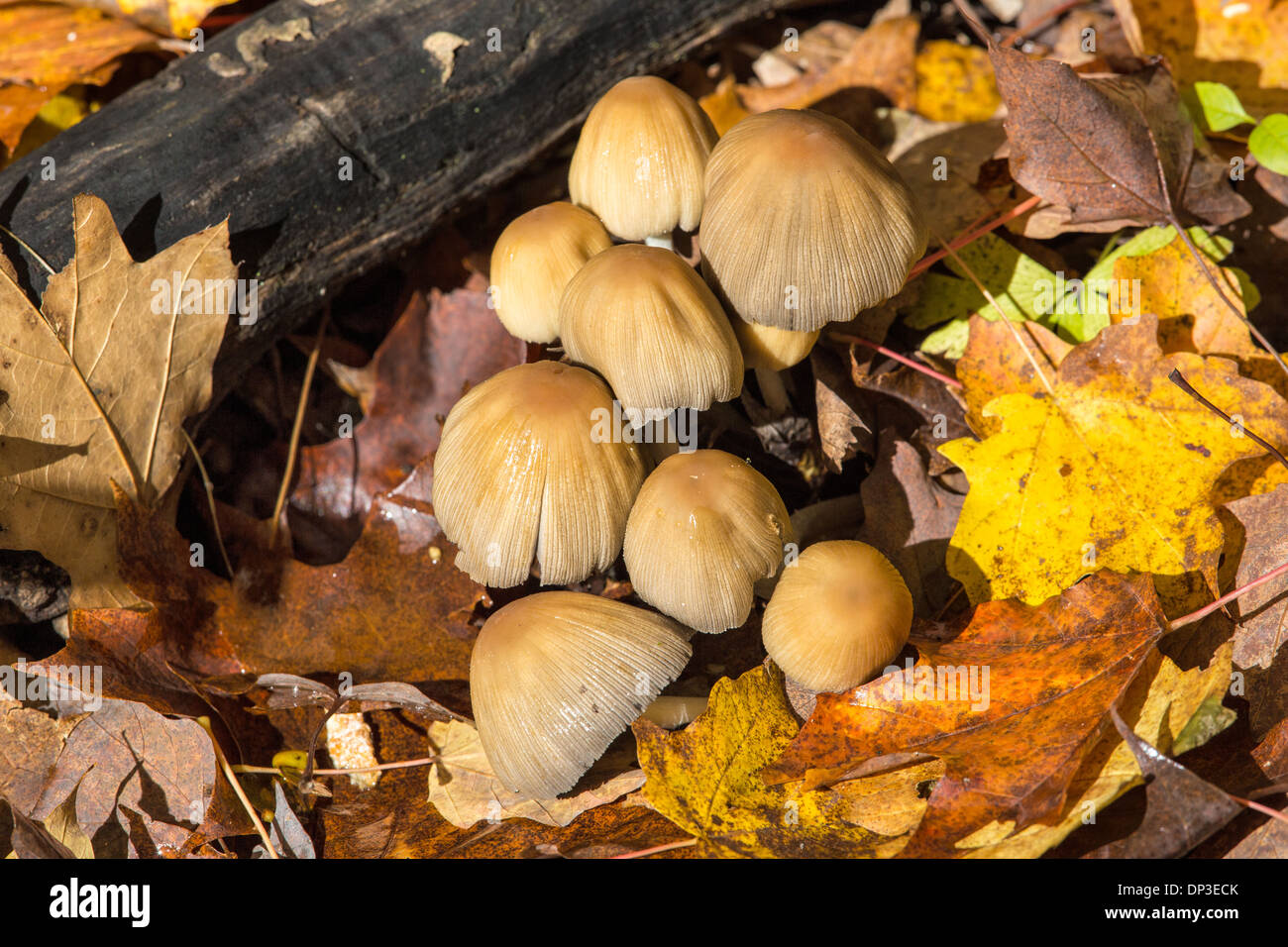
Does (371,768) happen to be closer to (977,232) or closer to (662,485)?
(662,485)

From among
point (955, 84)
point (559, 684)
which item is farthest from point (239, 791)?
point (955, 84)

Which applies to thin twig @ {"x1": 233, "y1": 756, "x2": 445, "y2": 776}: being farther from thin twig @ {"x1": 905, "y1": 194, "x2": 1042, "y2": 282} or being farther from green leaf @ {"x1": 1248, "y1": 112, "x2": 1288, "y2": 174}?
green leaf @ {"x1": 1248, "y1": 112, "x2": 1288, "y2": 174}

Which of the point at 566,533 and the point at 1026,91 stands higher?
the point at 1026,91

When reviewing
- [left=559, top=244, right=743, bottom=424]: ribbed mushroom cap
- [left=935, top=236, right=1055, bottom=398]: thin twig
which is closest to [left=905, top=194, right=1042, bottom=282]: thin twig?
[left=935, top=236, right=1055, bottom=398]: thin twig

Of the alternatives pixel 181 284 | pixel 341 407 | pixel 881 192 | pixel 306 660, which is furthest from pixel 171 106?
pixel 881 192

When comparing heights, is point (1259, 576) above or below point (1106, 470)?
below

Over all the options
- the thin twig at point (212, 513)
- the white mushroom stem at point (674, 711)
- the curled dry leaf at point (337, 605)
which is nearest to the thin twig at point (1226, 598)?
the white mushroom stem at point (674, 711)

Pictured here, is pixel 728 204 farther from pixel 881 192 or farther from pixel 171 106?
pixel 171 106
